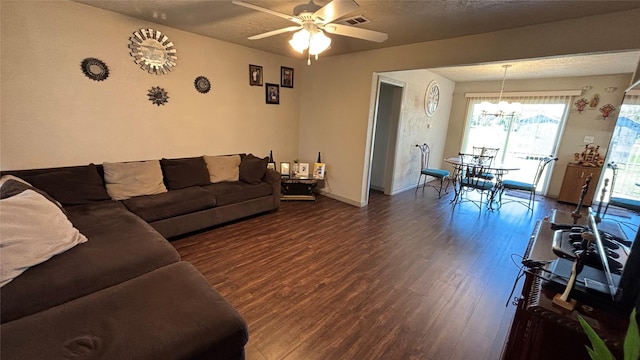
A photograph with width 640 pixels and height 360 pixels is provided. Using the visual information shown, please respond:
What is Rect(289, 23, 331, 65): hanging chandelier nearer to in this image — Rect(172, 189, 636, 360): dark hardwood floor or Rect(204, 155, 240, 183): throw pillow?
Rect(172, 189, 636, 360): dark hardwood floor

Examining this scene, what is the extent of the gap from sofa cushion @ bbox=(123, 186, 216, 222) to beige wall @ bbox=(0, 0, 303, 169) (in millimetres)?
765

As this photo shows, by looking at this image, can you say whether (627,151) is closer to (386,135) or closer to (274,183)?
(274,183)

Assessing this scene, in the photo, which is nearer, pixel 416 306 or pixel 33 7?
pixel 416 306

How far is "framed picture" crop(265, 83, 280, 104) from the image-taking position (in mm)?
4324

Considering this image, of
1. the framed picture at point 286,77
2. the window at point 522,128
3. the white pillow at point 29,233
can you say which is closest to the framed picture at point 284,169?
the framed picture at point 286,77

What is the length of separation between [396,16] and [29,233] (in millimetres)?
3156

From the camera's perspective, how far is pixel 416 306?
2010 millimetres

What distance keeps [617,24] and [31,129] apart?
5285 mm

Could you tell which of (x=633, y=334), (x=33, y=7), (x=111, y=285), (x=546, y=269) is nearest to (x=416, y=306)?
(x=546, y=269)

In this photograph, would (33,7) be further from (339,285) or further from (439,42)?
(439,42)

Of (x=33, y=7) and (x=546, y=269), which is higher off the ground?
(x=33, y=7)

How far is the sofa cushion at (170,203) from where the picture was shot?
8.61 feet

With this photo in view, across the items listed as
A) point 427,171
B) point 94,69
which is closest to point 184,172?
point 94,69

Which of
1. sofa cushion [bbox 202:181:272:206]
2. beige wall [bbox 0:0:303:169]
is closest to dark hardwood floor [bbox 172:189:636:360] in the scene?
sofa cushion [bbox 202:181:272:206]
